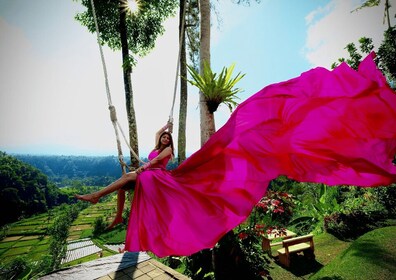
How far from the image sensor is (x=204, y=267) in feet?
13.6

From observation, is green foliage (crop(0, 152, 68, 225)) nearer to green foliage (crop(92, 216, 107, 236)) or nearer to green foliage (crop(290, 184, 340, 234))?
green foliage (crop(92, 216, 107, 236))

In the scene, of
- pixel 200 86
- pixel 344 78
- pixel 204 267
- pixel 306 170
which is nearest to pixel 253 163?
pixel 306 170

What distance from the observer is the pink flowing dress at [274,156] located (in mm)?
2080

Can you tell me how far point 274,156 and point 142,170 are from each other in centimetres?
148

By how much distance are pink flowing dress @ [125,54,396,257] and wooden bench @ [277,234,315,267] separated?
4.70 metres

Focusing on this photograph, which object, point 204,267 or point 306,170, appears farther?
point 204,267

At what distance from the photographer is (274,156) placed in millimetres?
2244

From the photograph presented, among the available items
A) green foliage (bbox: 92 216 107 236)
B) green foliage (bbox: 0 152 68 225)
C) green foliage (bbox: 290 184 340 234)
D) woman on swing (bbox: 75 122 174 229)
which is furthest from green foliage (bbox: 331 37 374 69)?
green foliage (bbox: 0 152 68 225)

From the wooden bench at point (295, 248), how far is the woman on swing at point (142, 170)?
4.74 metres

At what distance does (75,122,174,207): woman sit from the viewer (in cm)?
240

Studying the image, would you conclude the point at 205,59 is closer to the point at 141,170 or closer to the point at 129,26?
the point at 141,170

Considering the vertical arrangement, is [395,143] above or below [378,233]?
above

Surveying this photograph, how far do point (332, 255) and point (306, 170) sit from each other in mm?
5711

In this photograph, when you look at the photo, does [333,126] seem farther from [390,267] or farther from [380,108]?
[390,267]
